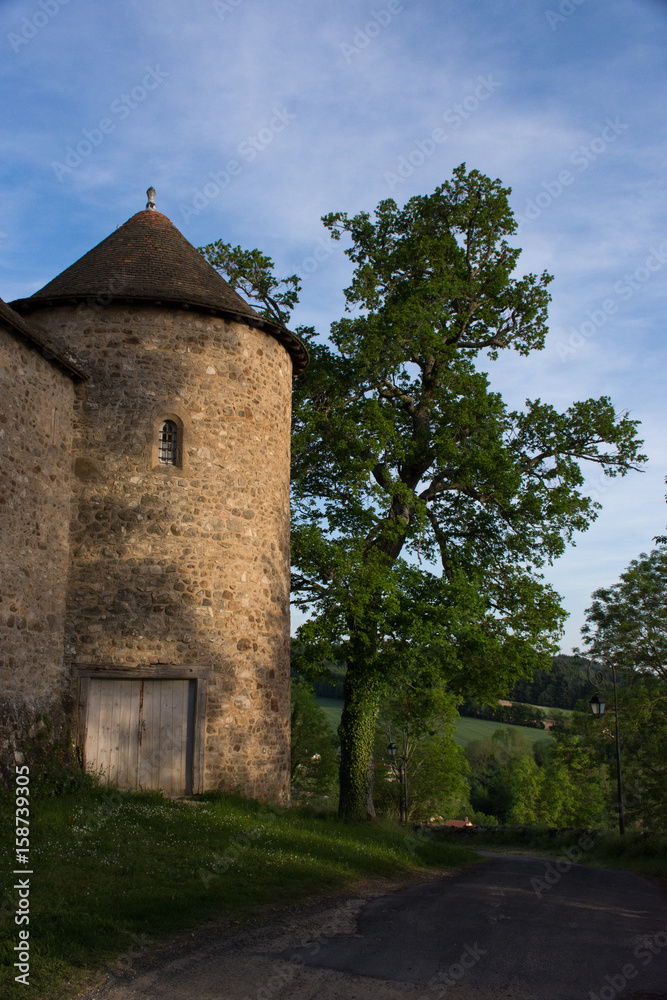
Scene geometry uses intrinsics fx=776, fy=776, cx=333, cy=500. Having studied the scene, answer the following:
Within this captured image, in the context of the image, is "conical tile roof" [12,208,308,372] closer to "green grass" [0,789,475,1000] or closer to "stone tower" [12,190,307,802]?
"stone tower" [12,190,307,802]

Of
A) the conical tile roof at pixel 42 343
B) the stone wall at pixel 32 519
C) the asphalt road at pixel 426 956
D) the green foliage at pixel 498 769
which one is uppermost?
the conical tile roof at pixel 42 343

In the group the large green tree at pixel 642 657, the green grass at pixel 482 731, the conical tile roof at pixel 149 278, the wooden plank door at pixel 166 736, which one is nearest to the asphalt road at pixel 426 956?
the wooden plank door at pixel 166 736

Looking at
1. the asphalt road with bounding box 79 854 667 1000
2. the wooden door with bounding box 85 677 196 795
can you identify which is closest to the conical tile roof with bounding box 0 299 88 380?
the wooden door with bounding box 85 677 196 795

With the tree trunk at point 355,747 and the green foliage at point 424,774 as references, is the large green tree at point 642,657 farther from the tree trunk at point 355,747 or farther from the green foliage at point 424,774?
the green foliage at point 424,774

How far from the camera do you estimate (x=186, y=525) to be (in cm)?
1325

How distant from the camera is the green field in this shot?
3036 inches

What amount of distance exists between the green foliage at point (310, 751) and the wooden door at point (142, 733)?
30.6 meters

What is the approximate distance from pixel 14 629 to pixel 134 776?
326 cm

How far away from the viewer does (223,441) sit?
13.9m

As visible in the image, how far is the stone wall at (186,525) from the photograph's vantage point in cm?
1282

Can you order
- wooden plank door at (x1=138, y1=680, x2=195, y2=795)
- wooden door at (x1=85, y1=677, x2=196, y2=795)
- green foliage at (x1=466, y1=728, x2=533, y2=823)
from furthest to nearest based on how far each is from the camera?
green foliage at (x1=466, y1=728, x2=533, y2=823) → wooden plank door at (x1=138, y1=680, x2=195, y2=795) → wooden door at (x1=85, y1=677, x2=196, y2=795)

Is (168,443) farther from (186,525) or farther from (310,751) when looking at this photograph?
(310,751)

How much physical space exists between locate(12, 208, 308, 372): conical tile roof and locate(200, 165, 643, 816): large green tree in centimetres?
335

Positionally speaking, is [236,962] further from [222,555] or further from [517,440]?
[517,440]
